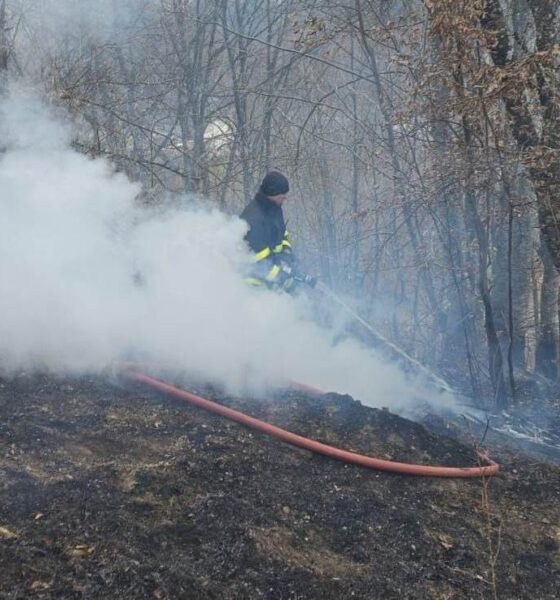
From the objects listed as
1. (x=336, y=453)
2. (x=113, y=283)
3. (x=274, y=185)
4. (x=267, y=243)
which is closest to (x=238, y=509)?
(x=336, y=453)

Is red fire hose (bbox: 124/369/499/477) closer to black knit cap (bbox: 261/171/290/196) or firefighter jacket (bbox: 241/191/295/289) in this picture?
firefighter jacket (bbox: 241/191/295/289)

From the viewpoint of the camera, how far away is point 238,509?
133 inches

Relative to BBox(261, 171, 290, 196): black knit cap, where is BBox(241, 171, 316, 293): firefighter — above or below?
below

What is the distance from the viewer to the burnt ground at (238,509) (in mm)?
2768

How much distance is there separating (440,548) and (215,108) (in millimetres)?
9976

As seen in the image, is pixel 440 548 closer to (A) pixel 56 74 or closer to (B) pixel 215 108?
(A) pixel 56 74

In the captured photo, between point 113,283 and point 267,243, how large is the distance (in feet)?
6.44

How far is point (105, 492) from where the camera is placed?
328 cm

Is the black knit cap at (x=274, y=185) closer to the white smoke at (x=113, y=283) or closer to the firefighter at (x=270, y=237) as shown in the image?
the firefighter at (x=270, y=237)

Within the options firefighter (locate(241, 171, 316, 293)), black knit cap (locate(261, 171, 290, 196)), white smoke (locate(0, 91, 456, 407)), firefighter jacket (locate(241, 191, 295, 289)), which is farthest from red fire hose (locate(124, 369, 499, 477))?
black knit cap (locate(261, 171, 290, 196))

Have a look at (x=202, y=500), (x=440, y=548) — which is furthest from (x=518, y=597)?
(x=202, y=500)

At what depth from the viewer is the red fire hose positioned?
4.12m

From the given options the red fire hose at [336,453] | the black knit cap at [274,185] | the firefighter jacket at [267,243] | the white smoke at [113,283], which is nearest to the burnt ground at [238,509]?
the red fire hose at [336,453]

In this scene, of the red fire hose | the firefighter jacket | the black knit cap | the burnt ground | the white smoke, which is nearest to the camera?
the burnt ground
